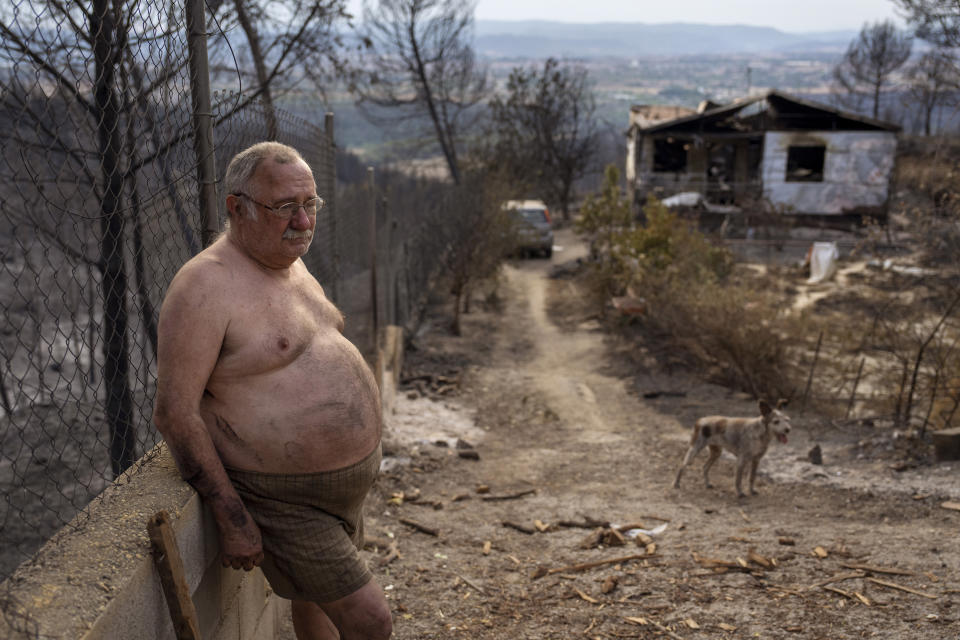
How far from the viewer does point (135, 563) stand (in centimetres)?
222

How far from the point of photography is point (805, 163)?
3016cm

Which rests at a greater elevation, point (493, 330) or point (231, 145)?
point (231, 145)

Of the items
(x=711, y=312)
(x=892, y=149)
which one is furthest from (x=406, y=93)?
(x=711, y=312)

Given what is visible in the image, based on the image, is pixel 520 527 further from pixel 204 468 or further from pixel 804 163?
pixel 804 163

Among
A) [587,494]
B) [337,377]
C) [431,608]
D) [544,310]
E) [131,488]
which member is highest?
[337,377]

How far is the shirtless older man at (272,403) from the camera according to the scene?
2443mm

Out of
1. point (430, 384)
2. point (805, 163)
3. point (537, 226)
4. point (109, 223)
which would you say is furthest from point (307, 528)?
point (805, 163)

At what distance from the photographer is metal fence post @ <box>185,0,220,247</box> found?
10.3ft

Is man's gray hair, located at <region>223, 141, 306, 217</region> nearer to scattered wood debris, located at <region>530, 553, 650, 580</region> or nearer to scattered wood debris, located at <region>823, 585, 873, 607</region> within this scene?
scattered wood debris, located at <region>530, 553, 650, 580</region>

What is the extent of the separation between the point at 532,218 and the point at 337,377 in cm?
2022

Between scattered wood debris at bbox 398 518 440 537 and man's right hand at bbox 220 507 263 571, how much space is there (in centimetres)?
313

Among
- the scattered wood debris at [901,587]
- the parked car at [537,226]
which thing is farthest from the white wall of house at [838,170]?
the scattered wood debris at [901,587]

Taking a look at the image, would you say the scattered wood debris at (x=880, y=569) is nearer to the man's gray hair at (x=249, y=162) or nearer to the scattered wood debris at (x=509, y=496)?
the scattered wood debris at (x=509, y=496)

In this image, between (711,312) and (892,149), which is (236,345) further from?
(892,149)
